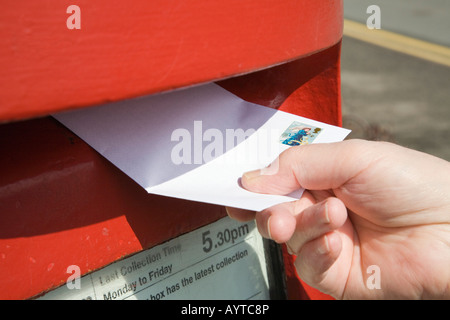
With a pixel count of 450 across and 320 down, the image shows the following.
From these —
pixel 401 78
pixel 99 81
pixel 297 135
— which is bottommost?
pixel 401 78

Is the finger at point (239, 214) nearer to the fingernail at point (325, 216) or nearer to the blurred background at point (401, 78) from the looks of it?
the fingernail at point (325, 216)

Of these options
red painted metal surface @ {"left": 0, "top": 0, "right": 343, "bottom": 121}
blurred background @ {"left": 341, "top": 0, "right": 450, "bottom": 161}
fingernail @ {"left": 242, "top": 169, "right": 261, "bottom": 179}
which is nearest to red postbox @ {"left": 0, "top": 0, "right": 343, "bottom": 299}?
red painted metal surface @ {"left": 0, "top": 0, "right": 343, "bottom": 121}

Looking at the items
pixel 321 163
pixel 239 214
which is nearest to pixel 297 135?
pixel 321 163

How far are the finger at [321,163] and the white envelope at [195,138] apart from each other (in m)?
0.03

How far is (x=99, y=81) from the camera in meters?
0.64

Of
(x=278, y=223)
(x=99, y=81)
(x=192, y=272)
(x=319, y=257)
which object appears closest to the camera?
(x=99, y=81)

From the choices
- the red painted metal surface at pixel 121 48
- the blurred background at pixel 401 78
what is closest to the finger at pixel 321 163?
the red painted metal surface at pixel 121 48

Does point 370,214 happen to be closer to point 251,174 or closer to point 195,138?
point 251,174

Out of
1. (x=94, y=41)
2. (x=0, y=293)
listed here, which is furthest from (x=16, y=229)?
(x=94, y=41)

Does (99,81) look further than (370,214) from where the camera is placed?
No

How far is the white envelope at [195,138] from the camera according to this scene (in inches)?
34.7

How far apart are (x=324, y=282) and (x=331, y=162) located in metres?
0.31

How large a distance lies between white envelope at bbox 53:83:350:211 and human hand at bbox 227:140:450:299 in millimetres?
45

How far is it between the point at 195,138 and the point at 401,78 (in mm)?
3926
